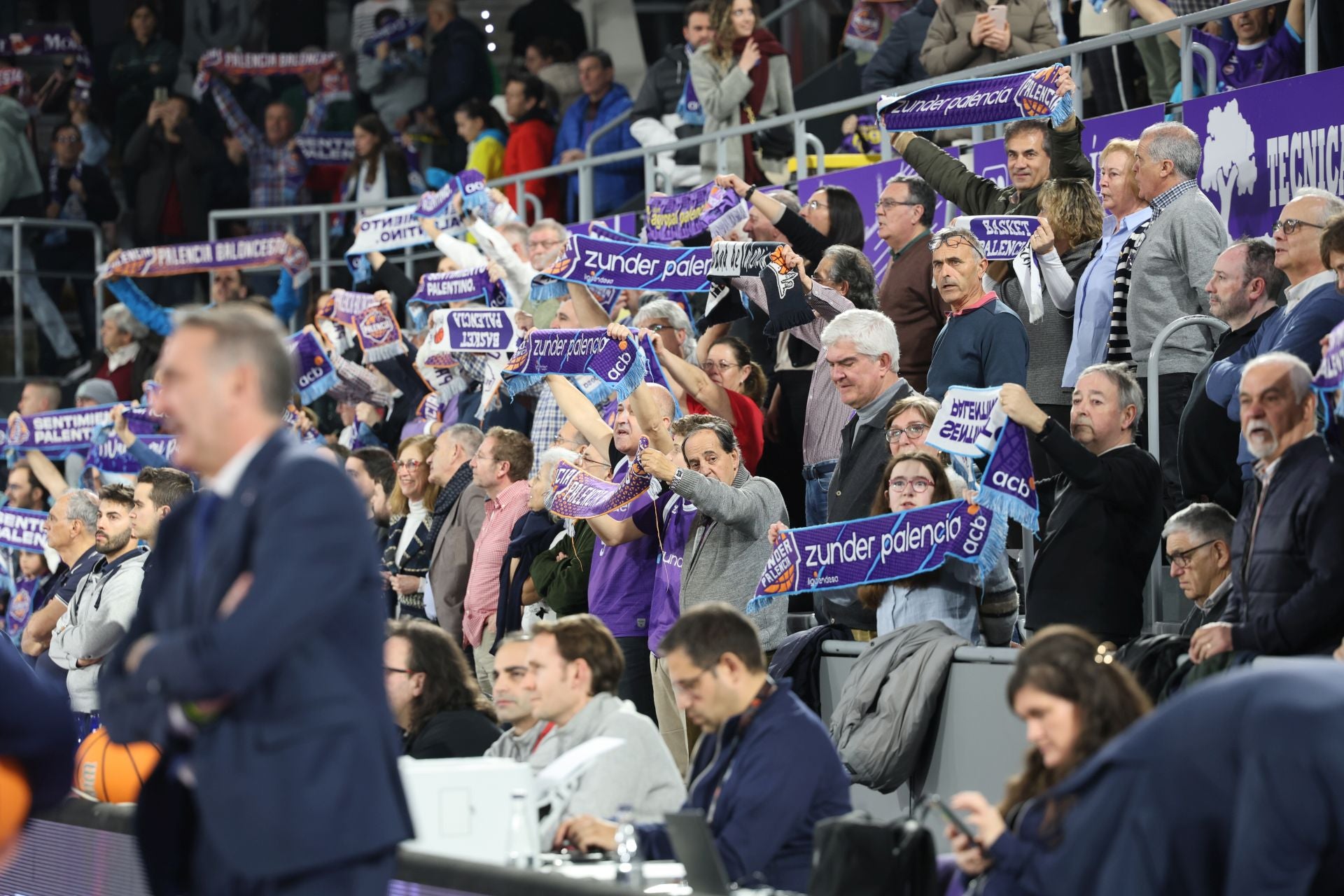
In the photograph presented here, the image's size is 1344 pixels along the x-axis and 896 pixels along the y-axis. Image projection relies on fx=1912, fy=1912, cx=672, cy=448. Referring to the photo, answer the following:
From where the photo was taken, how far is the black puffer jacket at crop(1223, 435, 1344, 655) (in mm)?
5016

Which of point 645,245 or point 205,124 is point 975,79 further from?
point 205,124

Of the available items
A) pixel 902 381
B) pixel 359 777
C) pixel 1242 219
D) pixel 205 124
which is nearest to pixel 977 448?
pixel 902 381

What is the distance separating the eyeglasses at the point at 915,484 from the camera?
21.3 feet

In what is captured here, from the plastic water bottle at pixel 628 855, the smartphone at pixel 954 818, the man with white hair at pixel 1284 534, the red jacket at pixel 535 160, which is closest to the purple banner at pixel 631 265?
the man with white hair at pixel 1284 534

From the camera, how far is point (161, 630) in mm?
3352

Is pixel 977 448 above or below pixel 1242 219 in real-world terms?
below

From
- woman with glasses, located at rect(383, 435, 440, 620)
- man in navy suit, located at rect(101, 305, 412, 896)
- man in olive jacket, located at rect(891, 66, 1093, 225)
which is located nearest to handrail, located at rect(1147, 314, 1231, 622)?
man in olive jacket, located at rect(891, 66, 1093, 225)

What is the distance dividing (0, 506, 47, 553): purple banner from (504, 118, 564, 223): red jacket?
4.48m

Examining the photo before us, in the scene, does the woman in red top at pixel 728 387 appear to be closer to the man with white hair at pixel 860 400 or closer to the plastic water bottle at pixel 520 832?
the man with white hair at pixel 860 400

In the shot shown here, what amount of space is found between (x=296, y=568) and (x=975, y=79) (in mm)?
5858

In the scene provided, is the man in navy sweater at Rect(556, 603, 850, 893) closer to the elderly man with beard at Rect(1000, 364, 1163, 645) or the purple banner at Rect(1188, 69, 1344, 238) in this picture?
the elderly man with beard at Rect(1000, 364, 1163, 645)

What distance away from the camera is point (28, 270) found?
15.0 m

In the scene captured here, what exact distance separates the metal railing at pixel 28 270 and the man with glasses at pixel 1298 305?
993cm

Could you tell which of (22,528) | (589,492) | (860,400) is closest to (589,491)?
(589,492)
